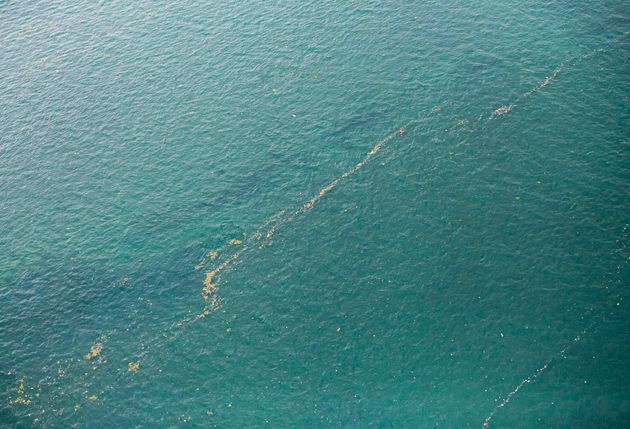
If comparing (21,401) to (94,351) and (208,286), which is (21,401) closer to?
(94,351)

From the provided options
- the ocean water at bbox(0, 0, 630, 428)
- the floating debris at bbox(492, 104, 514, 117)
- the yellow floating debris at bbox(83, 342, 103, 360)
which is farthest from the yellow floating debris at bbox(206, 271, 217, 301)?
the floating debris at bbox(492, 104, 514, 117)

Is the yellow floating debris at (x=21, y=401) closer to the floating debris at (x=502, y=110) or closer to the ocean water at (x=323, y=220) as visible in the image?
the ocean water at (x=323, y=220)

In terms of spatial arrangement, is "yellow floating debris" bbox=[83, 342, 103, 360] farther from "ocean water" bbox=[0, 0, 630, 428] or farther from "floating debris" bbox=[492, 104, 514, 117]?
"floating debris" bbox=[492, 104, 514, 117]

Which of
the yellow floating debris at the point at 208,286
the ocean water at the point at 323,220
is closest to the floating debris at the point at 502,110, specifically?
the ocean water at the point at 323,220

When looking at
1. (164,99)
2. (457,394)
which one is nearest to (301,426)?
(457,394)

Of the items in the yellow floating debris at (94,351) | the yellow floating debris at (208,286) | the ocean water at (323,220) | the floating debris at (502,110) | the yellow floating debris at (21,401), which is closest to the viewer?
the ocean water at (323,220)

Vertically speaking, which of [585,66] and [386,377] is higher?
[585,66]

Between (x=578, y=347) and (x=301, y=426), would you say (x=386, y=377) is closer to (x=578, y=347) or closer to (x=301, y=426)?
(x=301, y=426)

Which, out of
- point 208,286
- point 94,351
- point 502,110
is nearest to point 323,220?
point 208,286
